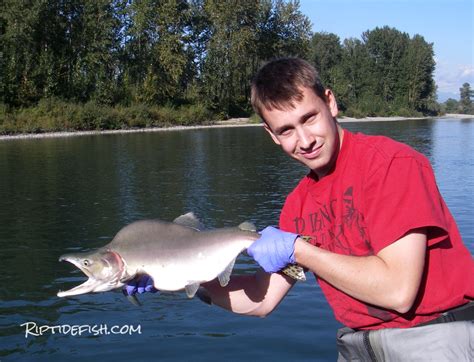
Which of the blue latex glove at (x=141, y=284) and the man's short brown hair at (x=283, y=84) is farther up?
the man's short brown hair at (x=283, y=84)

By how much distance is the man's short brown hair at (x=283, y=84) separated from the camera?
3049 millimetres

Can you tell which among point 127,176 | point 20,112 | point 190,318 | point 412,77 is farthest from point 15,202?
point 412,77

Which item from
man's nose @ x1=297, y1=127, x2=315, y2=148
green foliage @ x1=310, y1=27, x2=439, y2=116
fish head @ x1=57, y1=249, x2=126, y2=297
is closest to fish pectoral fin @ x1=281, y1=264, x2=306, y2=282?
man's nose @ x1=297, y1=127, x2=315, y2=148

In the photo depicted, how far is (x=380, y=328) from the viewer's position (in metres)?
3.01

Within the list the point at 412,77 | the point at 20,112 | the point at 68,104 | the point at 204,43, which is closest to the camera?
the point at 20,112

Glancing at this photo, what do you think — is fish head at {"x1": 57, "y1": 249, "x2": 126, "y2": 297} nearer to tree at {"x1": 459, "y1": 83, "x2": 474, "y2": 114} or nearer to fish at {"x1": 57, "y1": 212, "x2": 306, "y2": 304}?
fish at {"x1": 57, "y1": 212, "x2": 306, "y2": 304}

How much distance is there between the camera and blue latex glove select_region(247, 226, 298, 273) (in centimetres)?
307

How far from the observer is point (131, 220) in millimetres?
15969

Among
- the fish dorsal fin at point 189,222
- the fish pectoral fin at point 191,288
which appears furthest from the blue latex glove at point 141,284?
the fish dorsal fin at point 189,222

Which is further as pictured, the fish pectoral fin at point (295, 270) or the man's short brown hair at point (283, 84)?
the fish pectoral fin at point (295, 270)

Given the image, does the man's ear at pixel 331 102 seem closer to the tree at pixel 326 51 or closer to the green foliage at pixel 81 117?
the green foliage at pixel 81 117

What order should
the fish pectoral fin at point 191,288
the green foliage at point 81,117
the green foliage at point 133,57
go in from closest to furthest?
1. the fish pectoral fin at point 191,288
2. the green foliage at point 81,117
3. the green foliage at point 133,57

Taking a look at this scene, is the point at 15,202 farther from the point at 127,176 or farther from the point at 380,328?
the point at 380,328

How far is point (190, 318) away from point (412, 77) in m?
115
